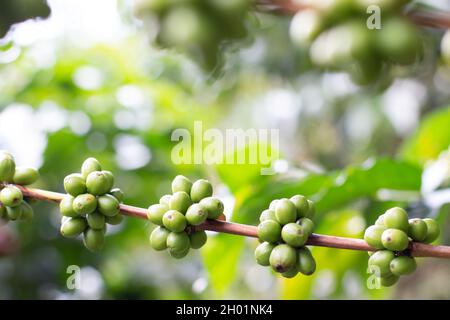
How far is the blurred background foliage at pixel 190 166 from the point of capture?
105 cm

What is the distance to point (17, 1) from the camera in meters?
0.40

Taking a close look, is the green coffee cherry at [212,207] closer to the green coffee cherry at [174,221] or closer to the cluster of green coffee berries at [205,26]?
the green coffee cherry at [174,221]

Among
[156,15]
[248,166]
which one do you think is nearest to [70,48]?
[248,166]

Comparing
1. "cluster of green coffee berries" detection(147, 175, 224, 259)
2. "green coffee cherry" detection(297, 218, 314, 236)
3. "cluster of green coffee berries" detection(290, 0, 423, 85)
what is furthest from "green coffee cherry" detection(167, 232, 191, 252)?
"cluster of green coffee berries" detection(290, 0, 423, 85)

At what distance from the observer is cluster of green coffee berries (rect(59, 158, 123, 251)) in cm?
56

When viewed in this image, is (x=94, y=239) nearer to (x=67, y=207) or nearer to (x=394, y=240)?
(x=67, y=207)

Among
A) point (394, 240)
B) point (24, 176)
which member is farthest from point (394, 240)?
point (24, 176)

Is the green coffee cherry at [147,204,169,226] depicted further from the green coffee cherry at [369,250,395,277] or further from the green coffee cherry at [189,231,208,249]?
the green coffee cherry at [369,250,395,277]

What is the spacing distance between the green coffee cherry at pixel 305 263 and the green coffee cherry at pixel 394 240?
6 centimetres

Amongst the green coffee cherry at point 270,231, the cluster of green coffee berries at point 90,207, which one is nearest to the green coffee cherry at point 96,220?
the cluster of green coffee berries at point 90,207

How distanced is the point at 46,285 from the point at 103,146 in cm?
40

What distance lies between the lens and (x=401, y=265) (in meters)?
0.54
